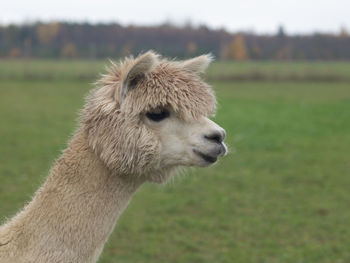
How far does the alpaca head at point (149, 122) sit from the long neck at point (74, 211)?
0.11m

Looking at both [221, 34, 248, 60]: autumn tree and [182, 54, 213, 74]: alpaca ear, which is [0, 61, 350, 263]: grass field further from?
[221, 34, 248, 60]: autumn tree

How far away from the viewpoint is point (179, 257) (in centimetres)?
705

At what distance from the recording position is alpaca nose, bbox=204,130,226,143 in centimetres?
329

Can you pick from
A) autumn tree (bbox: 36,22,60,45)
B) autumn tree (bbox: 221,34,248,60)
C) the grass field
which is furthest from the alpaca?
autumn tree (bbox: 36,22,60,45)

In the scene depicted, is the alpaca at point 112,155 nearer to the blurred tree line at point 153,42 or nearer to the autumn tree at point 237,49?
the blurred tree line at point 153,42

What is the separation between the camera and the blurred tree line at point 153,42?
33500 millimetres

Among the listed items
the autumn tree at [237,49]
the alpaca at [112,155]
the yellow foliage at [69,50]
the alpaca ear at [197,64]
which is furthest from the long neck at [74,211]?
the yellow foliage at [69,50]

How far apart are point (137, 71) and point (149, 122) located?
33 cm

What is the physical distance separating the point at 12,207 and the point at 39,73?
129ft

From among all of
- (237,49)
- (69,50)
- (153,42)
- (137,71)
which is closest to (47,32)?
(69,50)

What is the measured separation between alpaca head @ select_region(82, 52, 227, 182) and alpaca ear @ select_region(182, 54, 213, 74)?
151 mm

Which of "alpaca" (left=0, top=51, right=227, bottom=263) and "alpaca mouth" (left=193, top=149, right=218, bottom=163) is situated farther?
"alpaca mouth" (left=193, top=149, right=218, bottom=163)

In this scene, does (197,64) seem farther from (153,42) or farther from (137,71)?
(153,42)

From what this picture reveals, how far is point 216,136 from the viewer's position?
331cm
